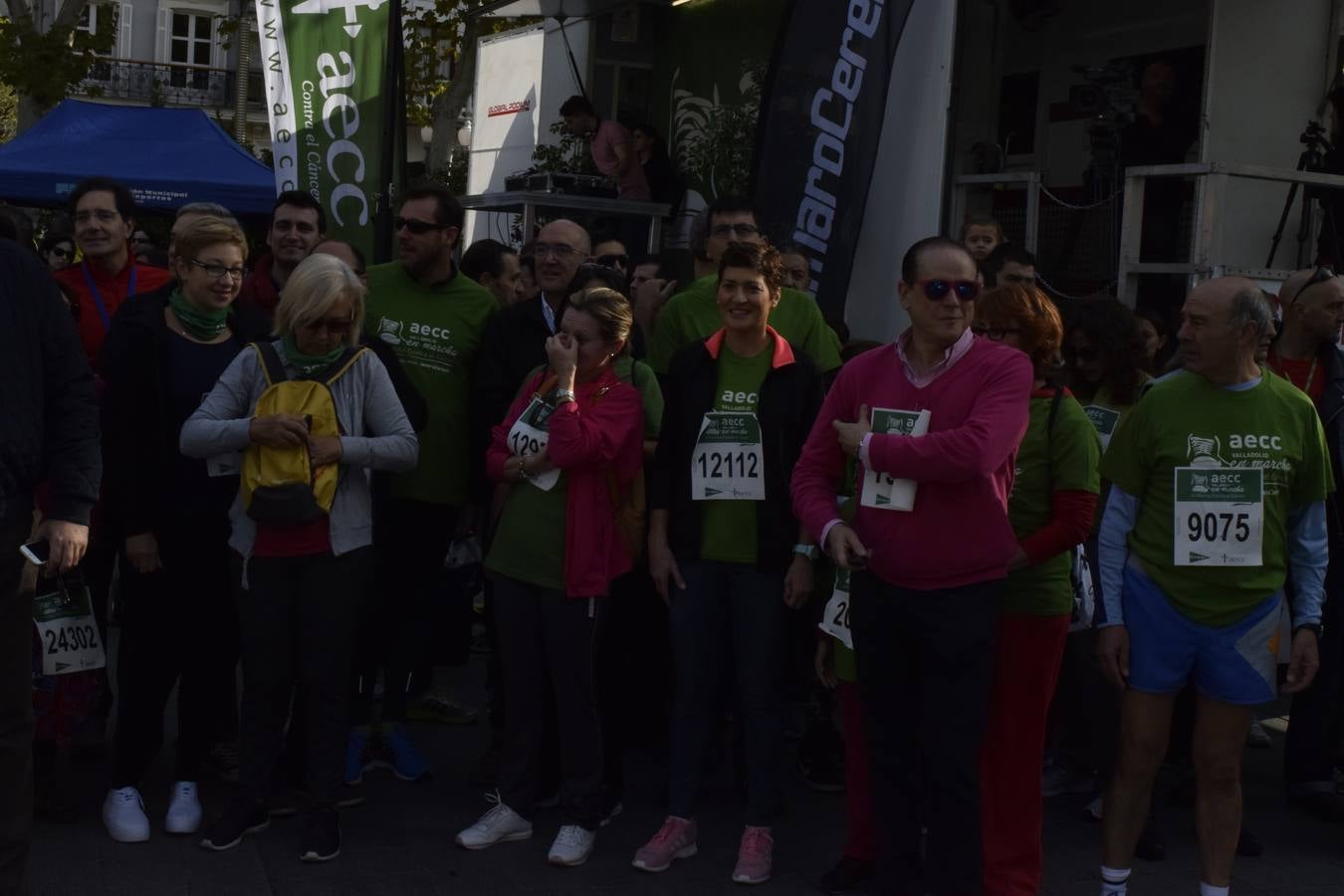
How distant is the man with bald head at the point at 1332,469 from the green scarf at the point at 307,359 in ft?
11.1

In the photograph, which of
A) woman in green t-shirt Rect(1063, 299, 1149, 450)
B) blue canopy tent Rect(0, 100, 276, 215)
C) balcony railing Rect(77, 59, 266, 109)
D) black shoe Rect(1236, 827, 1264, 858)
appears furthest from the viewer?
balcony railing Rect(77, 59, 266, 109)

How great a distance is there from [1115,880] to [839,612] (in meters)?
1.06

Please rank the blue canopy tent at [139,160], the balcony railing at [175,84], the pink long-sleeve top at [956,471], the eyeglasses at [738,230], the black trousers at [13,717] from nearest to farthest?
the pink long-sleeve top at [956,471] < the black trousers at [13,717] < the eyeglasses at [738,230] < the blue canopy tent at [139,160] < the balcony railing at [175,84]

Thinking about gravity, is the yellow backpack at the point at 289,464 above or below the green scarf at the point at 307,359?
below

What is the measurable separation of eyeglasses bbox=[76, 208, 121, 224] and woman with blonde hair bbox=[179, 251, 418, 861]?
1.09 m

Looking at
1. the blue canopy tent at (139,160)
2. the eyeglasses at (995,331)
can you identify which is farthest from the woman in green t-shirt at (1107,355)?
the blue canopy tent at (139,160)

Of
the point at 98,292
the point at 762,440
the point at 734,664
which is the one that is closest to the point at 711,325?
the point at 762,440

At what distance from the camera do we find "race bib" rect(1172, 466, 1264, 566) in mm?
4188

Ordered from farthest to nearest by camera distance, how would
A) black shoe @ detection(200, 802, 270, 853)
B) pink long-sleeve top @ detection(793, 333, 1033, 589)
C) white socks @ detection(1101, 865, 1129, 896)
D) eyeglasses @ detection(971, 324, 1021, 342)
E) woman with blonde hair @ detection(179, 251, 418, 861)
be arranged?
black shoe @ detection(200, 802, 270, 853) < woman with blonde hair @ detection(179, 251, 418, 861) < eyeglasses @ detection(971, 324, 1021, 342) < white socks @ detection(1101, 865, 1129, 896) < pink long-sleeve top @ detection(793, 333, 1033, 589)

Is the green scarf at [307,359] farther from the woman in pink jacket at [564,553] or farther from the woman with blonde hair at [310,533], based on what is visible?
the woman in pink jacket at [564,553]

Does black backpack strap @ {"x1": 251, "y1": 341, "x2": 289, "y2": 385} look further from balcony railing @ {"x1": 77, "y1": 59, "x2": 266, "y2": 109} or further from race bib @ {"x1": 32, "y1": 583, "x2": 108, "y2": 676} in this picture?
balcony railing @ {"x1": 77, "y1": 59, "x2": 266, "y2": 109}

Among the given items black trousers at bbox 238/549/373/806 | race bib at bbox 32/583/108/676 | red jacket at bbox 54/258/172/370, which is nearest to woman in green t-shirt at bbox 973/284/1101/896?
black trousers at bbox 238/549/373/806

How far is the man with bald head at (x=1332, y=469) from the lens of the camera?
220 inches

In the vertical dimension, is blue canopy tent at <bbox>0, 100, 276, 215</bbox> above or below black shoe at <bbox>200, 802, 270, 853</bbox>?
above
